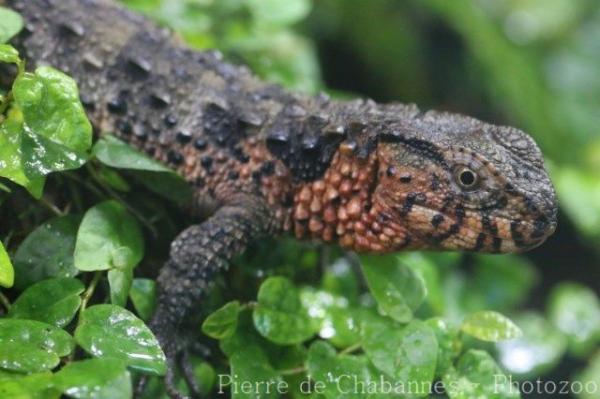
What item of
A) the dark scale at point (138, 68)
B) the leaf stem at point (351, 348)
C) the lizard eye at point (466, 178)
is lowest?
the leaf stem at point (351, 348)

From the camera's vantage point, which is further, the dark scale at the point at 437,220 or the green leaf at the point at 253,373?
the dark scale at the point at 437,220

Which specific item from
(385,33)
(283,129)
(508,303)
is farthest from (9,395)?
(385,33)

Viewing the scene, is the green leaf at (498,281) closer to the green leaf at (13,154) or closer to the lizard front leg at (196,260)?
the lizard front leg at (196,260)

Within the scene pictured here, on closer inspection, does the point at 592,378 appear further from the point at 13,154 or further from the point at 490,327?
the point at 13,154

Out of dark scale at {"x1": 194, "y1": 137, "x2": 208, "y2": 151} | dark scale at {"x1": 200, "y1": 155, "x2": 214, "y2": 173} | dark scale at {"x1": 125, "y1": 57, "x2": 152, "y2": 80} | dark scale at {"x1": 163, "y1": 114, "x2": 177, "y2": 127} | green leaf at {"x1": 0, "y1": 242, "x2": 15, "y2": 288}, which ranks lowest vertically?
green leaf at {"x1": 0, "y1": 242, "x2": 15, "y2": 288}

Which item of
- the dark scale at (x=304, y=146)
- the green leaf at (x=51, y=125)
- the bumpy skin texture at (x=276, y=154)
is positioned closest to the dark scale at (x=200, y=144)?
the bumpy skin texture at (x=276, y=154)

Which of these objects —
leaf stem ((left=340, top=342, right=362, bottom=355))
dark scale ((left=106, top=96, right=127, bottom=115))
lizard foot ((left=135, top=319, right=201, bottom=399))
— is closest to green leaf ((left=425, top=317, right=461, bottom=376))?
leaf stem ((left=340, top=342, right=362, bottom=355))

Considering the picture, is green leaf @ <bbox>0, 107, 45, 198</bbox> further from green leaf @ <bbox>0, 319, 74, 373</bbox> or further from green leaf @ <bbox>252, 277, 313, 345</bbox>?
green leaf @ <bbox>252, 277, 313, 345</bbox>
